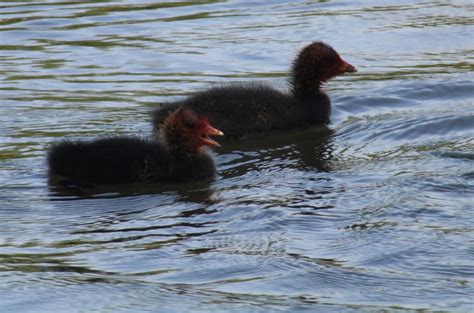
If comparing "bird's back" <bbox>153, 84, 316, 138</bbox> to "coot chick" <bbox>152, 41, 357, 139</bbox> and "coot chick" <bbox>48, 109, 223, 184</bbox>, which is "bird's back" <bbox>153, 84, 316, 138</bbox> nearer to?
"coot chick" <bbox>152, 41, 357, 139</bbox>

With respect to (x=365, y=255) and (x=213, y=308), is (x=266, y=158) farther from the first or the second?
(x=213, y=308)

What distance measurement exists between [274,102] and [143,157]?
8.56ft

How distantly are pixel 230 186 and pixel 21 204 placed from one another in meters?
1.77

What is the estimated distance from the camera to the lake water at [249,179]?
8523mm

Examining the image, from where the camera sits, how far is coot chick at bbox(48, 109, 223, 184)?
11.0m

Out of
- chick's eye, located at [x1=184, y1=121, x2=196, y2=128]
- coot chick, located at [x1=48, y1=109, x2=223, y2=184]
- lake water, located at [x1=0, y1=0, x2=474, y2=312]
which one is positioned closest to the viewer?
lake water, located at [x1=0, y1=0, x2=474, y2=312]

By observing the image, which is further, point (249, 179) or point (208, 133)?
point (208, 133)

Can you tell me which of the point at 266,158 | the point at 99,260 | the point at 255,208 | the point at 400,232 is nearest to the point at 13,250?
the point at 99,260

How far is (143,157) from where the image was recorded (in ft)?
36.4

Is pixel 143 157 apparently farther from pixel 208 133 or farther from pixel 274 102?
pixel 274 102

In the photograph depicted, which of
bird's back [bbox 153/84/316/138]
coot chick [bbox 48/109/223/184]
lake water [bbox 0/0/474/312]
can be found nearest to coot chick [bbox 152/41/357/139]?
bird's back [bbox 153/84/316/138]

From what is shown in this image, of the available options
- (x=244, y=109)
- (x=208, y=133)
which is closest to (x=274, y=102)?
(x=244, y=109)

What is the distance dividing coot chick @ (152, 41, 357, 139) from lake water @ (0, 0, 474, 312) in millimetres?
164

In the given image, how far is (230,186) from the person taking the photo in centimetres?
1120
